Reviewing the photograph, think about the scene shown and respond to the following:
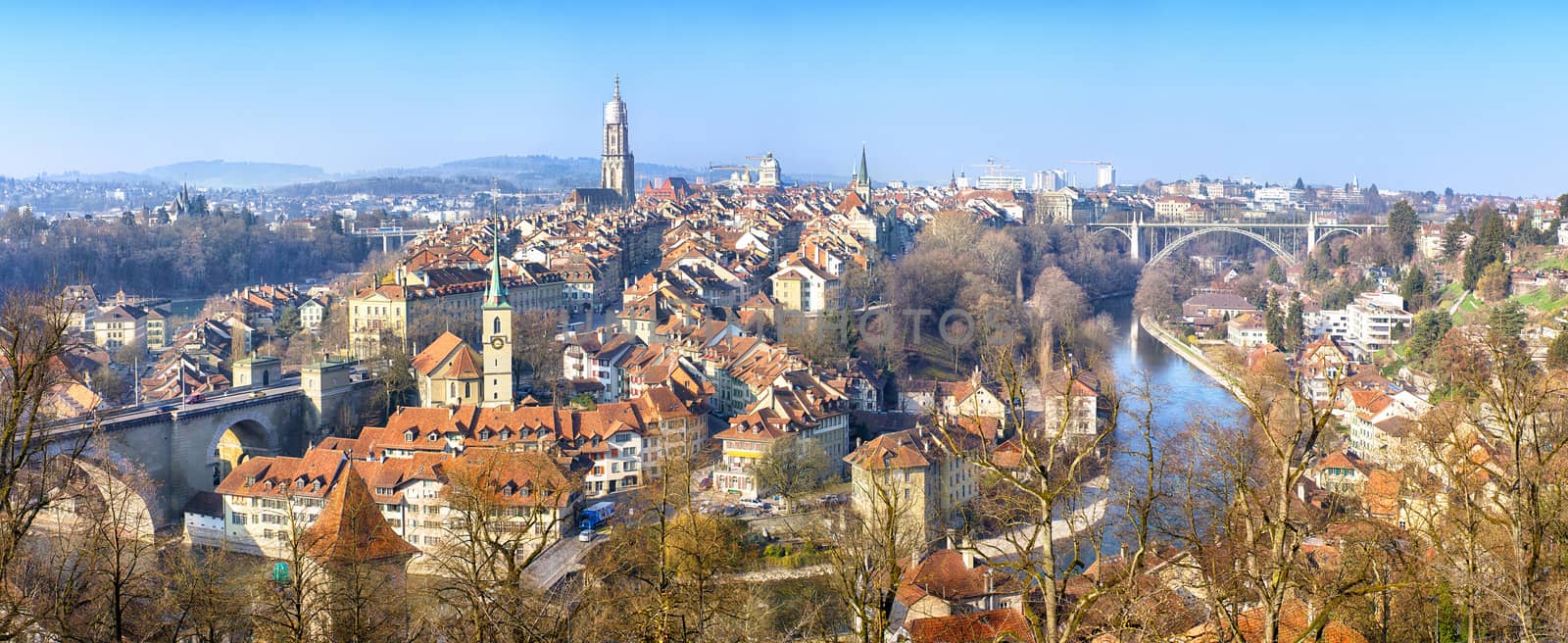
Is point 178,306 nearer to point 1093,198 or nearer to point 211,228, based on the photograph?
point 211,228

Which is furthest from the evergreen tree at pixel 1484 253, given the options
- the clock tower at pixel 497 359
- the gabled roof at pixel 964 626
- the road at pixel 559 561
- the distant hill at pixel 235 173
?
the distant hill at pixel 235 173

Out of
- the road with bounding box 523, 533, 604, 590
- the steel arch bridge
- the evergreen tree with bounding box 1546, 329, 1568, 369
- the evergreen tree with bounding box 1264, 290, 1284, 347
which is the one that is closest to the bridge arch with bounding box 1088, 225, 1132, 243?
the steel arch bridge

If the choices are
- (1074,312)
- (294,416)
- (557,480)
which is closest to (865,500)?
(557,480)

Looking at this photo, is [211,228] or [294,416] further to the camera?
[211,228]

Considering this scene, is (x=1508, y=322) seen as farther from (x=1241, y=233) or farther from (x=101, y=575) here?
(x=1241, y=233)

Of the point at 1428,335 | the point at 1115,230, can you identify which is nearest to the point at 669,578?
the point at 1428,335

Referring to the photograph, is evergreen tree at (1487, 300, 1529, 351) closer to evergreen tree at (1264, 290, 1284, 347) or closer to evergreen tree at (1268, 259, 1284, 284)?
evergreen tree at (1264, 290, 1284, 347)
